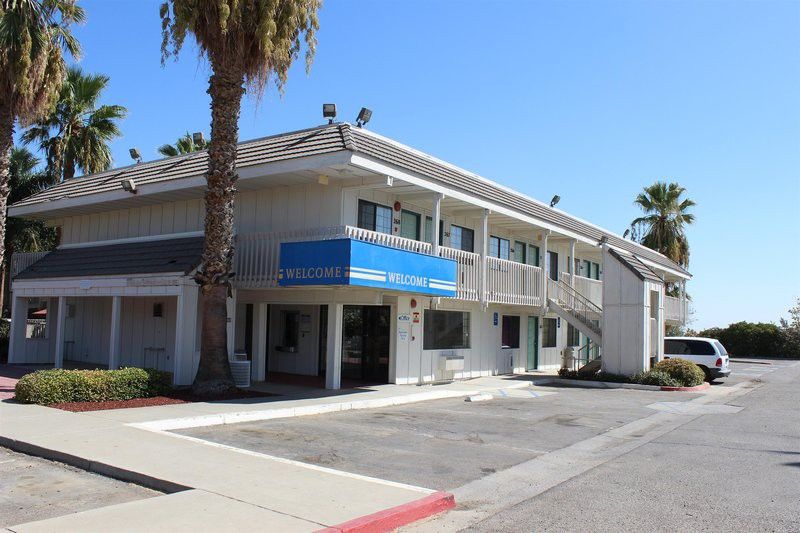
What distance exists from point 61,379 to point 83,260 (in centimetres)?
837

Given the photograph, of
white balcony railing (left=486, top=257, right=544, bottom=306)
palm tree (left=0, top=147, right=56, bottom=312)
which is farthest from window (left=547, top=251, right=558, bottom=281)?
palm tree (left=0, top=147, right=56, bottom=312)

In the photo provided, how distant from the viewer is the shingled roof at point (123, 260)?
1661 centimetres

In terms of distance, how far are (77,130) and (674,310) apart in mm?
29110

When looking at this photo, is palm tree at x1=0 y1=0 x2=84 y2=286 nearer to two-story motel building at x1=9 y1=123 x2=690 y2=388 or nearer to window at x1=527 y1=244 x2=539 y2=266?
two-story motel building at x1=9 y1=123 x2=690 y2=388

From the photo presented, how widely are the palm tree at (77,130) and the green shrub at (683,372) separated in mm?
23229

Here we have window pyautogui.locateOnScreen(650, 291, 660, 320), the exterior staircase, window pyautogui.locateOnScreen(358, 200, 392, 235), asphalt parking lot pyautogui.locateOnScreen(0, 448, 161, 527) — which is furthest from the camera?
window pyautogui.locateOnScreen(650, 291, 660, 320)

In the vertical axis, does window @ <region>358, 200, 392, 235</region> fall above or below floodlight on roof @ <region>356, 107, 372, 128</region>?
below

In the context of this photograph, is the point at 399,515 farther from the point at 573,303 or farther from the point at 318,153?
the point at 573,303

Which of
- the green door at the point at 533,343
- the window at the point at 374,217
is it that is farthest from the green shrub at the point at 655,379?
the window at the point at 374,217

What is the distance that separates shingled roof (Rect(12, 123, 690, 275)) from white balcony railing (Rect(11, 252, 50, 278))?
1.82 metres

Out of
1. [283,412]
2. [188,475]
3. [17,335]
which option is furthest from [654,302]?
[17,335]

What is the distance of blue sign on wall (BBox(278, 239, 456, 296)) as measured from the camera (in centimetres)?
1415

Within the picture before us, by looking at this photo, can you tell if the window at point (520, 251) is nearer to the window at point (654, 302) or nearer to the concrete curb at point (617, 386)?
the window at point (654, 302)

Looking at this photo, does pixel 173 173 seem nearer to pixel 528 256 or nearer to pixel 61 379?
pixel 61 379
